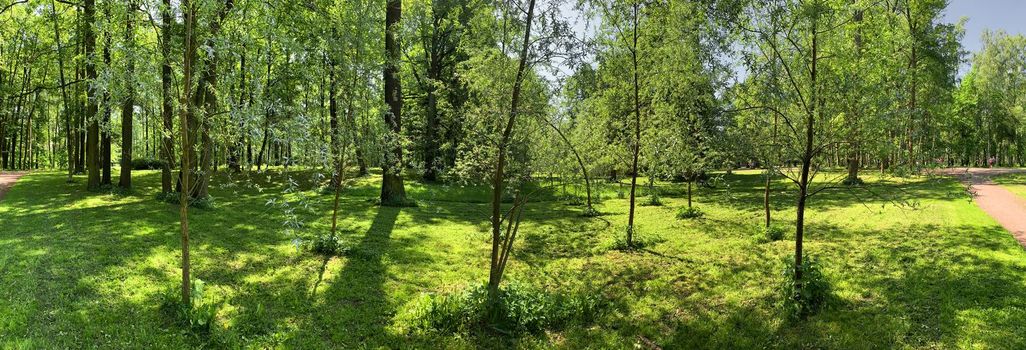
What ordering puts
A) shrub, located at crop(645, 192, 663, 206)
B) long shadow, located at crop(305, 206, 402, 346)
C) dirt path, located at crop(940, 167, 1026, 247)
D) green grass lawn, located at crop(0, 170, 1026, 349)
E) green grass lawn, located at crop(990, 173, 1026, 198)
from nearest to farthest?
green grass lawn, located at crop(0, 170, 1026, 349)
long shadow, located at crop(305, 206, 402, 346)
dirt path, located at crop(940, 167, 1026, 247)
green grass lawn, located at crop(990, 173, 1026, 198)
shrub, located at crop(645, 192, 663, 206)

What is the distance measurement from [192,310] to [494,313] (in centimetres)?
366

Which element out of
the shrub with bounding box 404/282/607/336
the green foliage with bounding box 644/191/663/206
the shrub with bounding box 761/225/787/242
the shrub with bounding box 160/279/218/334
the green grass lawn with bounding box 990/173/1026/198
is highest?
the green grass lawn with bounding box 990/173/1026/198

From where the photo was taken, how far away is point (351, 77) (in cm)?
980

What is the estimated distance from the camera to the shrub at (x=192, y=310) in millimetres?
5789

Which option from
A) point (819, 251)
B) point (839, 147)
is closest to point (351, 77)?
point (839, 147)

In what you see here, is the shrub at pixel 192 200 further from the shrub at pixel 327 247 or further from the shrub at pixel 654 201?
the shrub at pixel 654 201

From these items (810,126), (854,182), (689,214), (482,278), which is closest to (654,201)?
(689,214)

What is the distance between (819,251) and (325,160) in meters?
9.26

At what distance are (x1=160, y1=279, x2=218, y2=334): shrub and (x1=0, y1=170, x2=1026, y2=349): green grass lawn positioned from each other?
153 mm

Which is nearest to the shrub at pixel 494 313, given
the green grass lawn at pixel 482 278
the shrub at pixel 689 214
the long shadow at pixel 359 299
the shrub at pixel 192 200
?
the green grass lawn at pixel 482 278

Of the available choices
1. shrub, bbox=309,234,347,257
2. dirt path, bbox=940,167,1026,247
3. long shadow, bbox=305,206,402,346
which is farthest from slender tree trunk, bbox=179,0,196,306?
dirt path, bbox=940,167,1026,247

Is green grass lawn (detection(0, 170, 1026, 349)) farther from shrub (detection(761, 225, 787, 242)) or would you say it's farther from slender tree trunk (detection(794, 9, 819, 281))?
slender tree trunk (detection(794, 9, 819, 281))

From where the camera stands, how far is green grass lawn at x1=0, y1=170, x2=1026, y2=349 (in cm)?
611

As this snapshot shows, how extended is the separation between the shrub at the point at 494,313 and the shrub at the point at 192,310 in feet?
7.98
